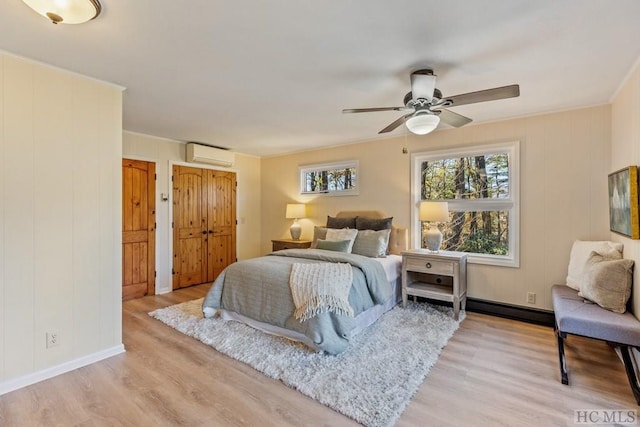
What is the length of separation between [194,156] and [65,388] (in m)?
3.43

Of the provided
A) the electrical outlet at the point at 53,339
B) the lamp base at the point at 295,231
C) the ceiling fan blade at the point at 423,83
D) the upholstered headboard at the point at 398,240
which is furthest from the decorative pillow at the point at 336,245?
the electrical outlet at the point at 53,339

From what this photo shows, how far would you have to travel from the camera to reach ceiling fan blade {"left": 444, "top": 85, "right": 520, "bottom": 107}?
2.01 m

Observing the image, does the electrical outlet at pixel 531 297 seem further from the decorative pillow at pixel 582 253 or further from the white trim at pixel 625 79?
the white trim at pixel 625 79

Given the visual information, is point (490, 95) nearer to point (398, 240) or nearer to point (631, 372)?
point (631, 372)

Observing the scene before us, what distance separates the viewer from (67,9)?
1.55m

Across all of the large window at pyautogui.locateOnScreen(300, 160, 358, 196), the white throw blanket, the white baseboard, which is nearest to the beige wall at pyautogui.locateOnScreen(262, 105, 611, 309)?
the large window at pyautogui.locateOnScreen(300, 160, 358, 196)

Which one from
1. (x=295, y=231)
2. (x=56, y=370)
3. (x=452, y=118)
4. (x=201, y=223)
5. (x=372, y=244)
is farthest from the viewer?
(x=295, y=231)

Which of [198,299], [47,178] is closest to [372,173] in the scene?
[198,299]

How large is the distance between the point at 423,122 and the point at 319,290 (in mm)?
1658

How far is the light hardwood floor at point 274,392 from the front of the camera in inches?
73.8

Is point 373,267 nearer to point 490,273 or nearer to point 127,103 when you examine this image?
point 490,273

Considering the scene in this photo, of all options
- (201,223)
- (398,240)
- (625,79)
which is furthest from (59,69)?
(625,79)

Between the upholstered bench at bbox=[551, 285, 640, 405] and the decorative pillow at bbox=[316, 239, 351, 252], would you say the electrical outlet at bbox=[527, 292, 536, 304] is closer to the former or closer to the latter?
the upholstered bench at bbox=[551, 285, 640, 405]

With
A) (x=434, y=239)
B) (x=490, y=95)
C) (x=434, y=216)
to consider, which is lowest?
(x=434, y=239)
